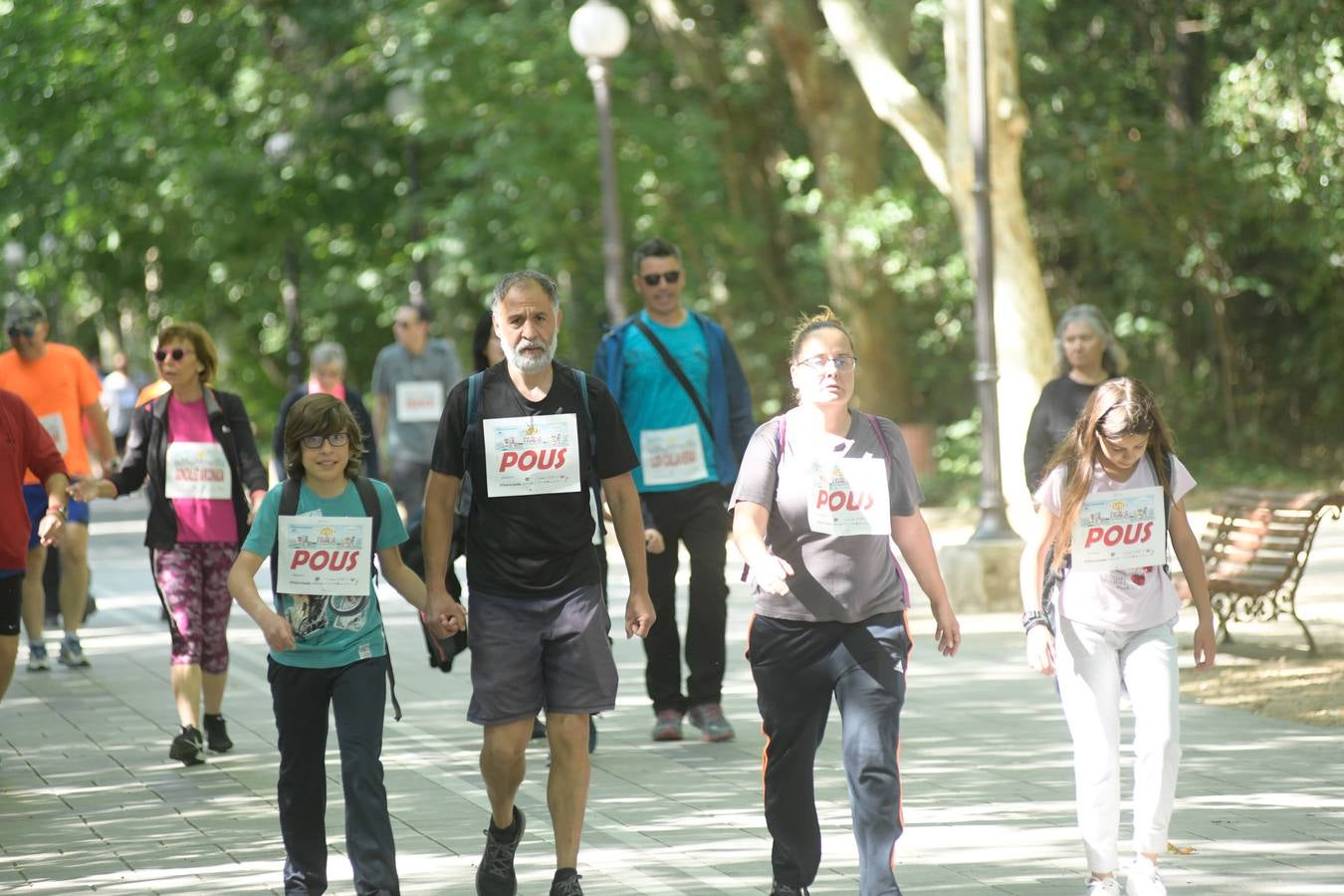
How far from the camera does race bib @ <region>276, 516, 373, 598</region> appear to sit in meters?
5.72

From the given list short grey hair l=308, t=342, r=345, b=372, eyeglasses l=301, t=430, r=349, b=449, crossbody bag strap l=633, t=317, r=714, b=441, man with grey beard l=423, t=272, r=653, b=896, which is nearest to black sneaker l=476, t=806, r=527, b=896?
man with grey beard l=423, t=272, r=653, b=896

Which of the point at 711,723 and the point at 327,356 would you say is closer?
the point at 711,723

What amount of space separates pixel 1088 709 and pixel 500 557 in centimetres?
175

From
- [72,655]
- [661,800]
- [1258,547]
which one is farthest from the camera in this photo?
[72,655]

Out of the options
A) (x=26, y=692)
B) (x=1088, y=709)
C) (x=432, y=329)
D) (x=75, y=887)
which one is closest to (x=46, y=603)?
(x=26, y=692)

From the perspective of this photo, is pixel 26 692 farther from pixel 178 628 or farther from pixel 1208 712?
pixel 1208 712

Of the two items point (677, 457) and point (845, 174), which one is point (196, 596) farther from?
point (845, 174)

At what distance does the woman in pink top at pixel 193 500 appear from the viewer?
8.27 meters

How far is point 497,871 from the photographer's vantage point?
18.8 ft

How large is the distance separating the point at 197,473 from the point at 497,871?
3.20m

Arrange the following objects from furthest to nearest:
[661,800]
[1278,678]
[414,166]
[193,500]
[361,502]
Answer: [414,166], [1278,678], [193,500], [661,800], [361,502]

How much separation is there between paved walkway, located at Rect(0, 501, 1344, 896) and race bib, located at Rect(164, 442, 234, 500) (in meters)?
1.15

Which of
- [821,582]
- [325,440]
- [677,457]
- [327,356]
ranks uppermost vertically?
[327,356]

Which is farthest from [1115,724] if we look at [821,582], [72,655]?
[72,655]
